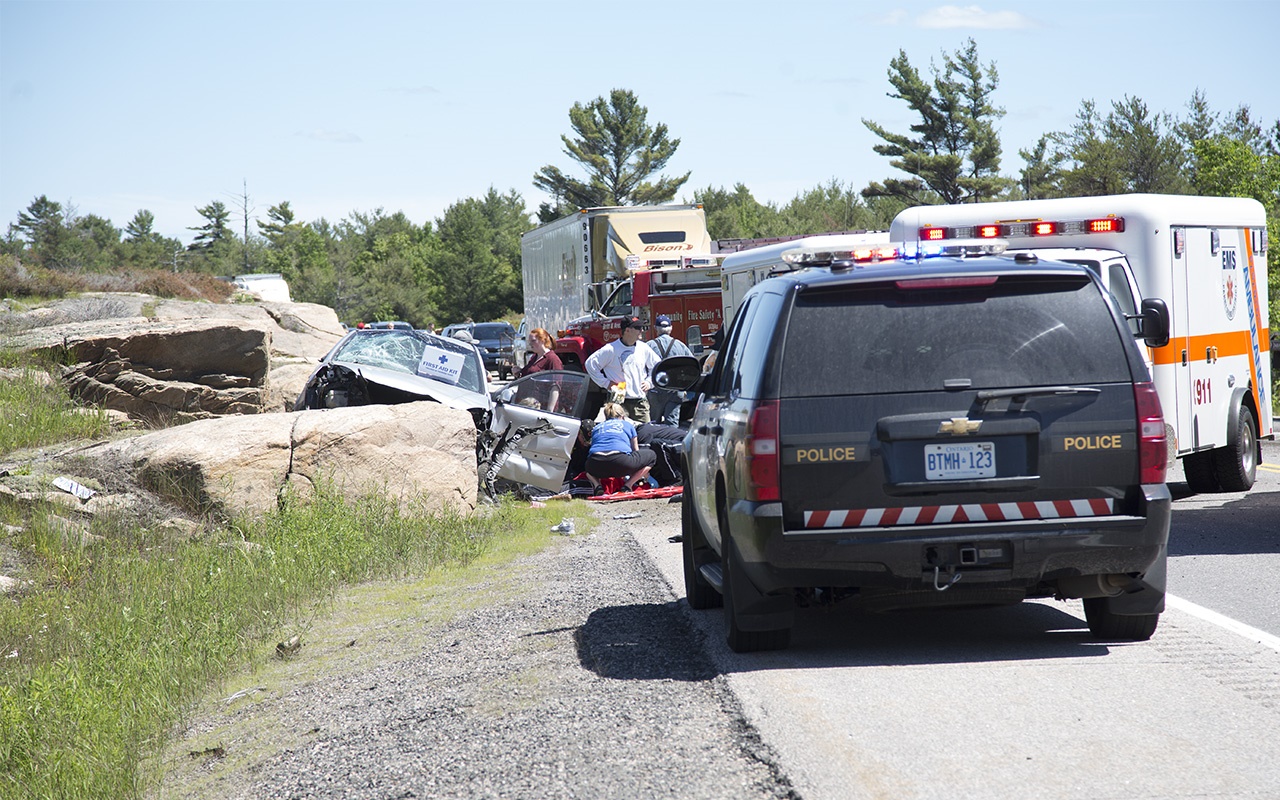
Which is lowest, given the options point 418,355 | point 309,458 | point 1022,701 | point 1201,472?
point 1022,701

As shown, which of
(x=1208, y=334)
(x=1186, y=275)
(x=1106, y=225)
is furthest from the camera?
Result: (x=1208, y=334)

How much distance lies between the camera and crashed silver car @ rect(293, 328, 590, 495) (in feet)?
49.4

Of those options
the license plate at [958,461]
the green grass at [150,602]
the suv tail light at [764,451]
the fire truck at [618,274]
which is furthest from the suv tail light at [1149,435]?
the fire truck at [618,274]

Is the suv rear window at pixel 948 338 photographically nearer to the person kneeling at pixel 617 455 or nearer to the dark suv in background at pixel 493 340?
the person kneeling at pixel 617 455

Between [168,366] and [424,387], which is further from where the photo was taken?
[168,366]

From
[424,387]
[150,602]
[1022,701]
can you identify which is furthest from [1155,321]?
[424,387]

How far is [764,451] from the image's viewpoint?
612cm

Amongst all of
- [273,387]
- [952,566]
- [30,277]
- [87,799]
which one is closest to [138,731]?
[87,799]

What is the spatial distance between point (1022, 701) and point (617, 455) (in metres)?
9.78

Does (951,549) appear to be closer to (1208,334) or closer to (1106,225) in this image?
(1106,225)

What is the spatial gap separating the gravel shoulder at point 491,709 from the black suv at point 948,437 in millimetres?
917

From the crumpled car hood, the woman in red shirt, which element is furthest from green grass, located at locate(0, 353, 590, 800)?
the woman in red shirt

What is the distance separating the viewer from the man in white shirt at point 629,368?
16.6 meters

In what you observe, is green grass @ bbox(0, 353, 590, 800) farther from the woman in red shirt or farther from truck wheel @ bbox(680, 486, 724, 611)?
the woman in red shirt
